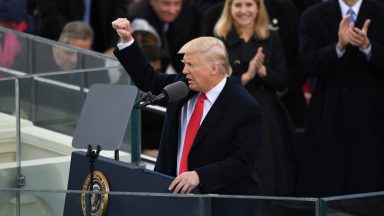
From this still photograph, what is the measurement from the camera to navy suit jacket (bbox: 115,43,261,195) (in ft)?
20.0

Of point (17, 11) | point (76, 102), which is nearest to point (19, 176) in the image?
point (76, 102)

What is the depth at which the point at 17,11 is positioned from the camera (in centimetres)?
953

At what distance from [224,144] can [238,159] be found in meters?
0.16

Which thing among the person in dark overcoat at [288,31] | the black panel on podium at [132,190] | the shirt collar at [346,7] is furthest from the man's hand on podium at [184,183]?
the person in dark overcoat at [288,31]

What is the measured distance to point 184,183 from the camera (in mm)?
5871

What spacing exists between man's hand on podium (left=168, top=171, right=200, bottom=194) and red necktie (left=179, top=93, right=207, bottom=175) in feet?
1.12

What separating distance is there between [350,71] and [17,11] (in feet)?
9.74

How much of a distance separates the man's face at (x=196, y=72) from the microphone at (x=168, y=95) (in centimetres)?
34

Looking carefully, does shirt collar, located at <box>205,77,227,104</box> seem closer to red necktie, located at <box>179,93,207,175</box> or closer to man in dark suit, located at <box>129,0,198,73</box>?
red necktie, located at <box>179,93,207,175</box>

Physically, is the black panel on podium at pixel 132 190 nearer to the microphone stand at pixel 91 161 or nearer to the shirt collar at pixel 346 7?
the microphone stand at pixel 91 161

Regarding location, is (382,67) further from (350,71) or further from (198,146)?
(198,146)

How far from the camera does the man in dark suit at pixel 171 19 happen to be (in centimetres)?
1042

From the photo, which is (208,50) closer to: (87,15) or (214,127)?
(214,127)

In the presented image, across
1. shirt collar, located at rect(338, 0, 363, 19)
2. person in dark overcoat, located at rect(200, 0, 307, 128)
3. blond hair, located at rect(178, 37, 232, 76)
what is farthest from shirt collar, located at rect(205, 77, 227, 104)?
person in dark overcoat, located at rect(200, 0, 307, 128)
